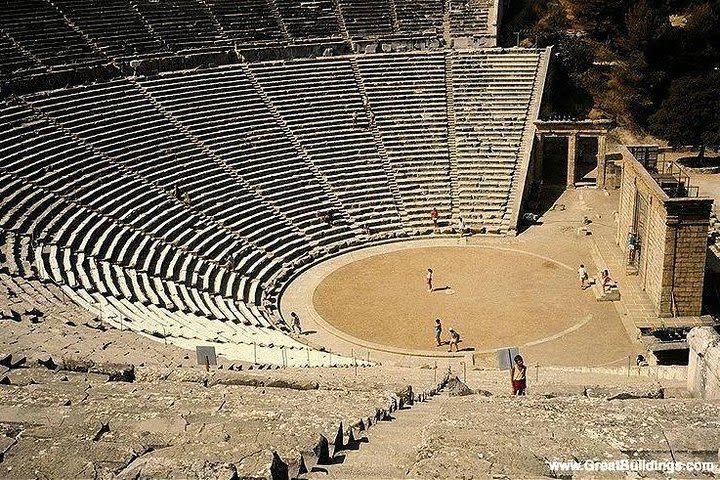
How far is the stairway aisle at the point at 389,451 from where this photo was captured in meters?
8.92

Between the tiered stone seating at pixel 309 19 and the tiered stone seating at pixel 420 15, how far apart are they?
4230mm

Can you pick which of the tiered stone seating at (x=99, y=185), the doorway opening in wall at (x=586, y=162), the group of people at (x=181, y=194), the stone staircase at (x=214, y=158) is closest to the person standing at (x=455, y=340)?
the tiered stone seating at (x=99, y=185)

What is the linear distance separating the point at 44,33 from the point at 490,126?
2278 centimetres

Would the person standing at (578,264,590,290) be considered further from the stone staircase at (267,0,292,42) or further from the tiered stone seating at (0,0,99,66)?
the tiered stone seating at (0,0,99,66)

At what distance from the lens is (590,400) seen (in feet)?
39.4

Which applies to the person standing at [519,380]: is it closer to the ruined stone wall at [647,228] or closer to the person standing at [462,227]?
the ruined stone wall at [647,228]

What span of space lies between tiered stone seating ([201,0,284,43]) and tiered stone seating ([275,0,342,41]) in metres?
0.85

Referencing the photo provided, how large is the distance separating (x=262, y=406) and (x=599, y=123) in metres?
32.8

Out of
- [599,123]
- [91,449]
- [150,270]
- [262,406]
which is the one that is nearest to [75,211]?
[150,270]

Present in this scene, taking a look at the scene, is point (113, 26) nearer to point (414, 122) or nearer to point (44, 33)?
point (44, 33)

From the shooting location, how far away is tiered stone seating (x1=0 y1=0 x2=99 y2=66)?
38.8 metres

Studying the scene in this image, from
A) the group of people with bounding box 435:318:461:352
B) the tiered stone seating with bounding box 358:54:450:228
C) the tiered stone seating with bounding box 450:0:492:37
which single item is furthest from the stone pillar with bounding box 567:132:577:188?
the group of people with bounding box 435:318:461:352

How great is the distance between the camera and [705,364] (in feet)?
43.4

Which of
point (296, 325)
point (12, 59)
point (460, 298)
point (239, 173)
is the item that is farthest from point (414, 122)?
point (12, 59)
